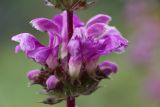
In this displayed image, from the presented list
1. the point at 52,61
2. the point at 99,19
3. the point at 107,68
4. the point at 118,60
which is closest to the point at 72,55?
the point at 52,61

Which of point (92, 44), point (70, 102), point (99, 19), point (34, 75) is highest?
Result: point (99, 19)

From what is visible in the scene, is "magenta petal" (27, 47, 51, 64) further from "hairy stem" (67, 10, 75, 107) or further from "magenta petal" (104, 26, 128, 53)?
"magenta petal" (104, 26, 128, 53)

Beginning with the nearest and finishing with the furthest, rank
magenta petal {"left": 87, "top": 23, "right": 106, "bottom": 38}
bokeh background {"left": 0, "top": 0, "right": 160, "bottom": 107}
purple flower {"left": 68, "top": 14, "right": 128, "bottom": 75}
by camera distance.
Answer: purple flower {"left": 68, "top": 14, "right": 128, "bottom": 75}, magenta petal {"left": 87, "top": 23, "right": 106, "bottom": 38}, bokeh background {"left": 0, "top": 0, "right": 160, "bottom": 107}

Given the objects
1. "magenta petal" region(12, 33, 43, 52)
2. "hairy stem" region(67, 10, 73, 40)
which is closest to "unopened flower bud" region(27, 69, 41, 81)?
"magenta petal" region(12, 33, 43, 52)

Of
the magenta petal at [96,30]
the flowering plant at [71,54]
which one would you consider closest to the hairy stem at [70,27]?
the flowering plant at [71,54]

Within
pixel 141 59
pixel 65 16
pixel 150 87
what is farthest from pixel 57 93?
pixel 141 59

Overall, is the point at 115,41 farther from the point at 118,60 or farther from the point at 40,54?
the point at 118,60

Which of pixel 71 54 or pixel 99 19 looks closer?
pixel 71 54
